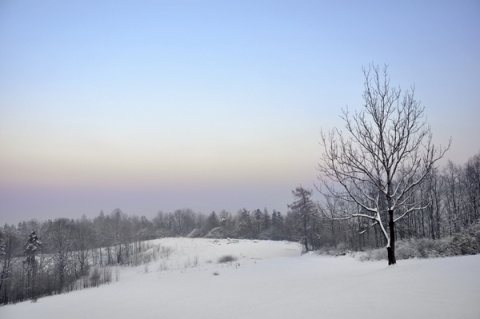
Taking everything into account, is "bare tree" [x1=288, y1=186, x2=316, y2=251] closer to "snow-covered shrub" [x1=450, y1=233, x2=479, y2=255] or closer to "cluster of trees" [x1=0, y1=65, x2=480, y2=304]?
"cluster of trees" [x1=0, y1=65, x2=480, y2=304]

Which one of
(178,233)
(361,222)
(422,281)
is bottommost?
(178,233)

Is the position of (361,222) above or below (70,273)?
above

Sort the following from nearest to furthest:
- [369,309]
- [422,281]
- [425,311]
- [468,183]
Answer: [425,311] → [369,309] → [422,281] → [468,183]

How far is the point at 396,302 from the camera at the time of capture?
4754 mm

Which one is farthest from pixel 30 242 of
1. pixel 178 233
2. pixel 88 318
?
pixel 178 233

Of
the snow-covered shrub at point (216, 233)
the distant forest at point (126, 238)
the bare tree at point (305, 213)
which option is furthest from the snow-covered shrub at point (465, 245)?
the snow-covered shrub at point (216, 233)

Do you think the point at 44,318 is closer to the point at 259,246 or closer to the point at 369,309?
the point at 369,309

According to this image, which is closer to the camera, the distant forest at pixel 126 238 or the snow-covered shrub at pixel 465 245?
the snow-covered shrub at pixel 465 245

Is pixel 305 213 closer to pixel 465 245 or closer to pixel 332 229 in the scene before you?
pixel 332 229

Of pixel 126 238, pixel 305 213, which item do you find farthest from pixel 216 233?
pixel 305 213

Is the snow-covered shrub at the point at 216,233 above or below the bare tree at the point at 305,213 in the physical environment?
below

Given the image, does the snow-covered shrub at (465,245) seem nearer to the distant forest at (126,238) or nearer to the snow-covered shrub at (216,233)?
the distant forest at (126,238)

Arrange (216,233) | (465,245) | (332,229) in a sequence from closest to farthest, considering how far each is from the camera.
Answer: (465,245)
(332,229)
(216,233)

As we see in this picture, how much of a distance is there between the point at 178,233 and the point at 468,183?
8140 centimetres
